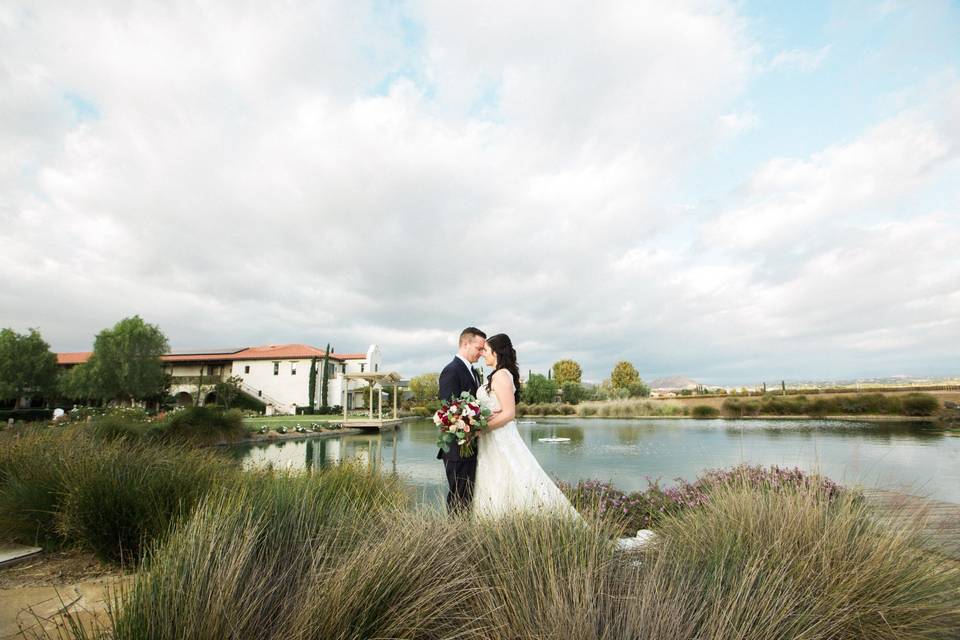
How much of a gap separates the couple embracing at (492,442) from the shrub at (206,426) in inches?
540

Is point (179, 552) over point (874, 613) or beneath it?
over

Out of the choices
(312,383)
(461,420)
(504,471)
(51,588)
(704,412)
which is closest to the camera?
(51,588)

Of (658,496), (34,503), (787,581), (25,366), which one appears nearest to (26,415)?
(25,366)

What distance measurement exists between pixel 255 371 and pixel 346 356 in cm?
889

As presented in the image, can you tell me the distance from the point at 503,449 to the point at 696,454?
35.9 ft

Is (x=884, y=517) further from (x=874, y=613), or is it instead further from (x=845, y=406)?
(x=845, y=406)

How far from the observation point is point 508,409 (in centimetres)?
388

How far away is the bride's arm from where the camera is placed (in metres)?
3.82

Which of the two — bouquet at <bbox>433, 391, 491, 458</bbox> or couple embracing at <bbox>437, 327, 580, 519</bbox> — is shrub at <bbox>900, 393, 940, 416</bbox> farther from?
bouquet at <bbox>433, 391, 491, 458</bbox>

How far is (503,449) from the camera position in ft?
12.7

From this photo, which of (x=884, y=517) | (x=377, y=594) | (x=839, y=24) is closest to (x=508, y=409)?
(x=377, y=594)

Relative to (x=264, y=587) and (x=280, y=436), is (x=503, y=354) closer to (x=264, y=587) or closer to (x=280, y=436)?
(x=264, y=587)

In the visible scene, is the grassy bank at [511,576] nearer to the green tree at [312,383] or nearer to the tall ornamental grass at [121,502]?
the tall ornamental grass at [121,502]

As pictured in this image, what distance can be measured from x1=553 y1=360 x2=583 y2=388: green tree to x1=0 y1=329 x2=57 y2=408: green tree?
45.6 meters
